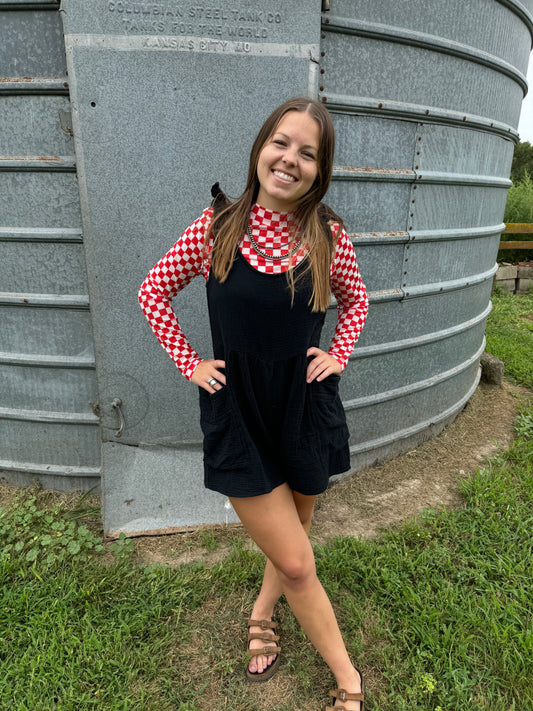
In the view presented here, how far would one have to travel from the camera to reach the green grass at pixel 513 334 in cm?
496

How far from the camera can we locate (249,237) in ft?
4.92

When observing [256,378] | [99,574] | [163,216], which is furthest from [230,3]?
[99,574]

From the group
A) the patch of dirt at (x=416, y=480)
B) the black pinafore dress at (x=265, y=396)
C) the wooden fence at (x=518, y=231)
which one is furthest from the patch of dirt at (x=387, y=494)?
the wooden fence at (x=518, y=231)

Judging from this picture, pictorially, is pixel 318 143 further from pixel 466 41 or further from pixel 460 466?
pixel 460 466

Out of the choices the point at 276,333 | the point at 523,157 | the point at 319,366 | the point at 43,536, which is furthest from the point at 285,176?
the point at 523,157

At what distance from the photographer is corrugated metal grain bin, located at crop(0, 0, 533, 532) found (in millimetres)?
2221

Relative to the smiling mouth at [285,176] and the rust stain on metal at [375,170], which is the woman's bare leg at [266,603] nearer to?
the smiling mouth at [285,176]

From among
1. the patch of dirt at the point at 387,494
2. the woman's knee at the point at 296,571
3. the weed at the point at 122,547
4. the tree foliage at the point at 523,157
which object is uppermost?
the tree foliage at the point at 523,157

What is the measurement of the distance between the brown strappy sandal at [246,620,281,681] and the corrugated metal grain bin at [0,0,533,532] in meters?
0.83

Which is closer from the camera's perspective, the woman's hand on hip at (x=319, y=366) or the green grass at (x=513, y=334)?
the woman's hand on hip at (x=319, y=366)

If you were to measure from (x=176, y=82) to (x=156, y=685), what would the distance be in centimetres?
249

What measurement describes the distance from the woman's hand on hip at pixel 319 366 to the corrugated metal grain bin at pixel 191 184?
113cm

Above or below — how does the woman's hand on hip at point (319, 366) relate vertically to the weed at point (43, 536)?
above

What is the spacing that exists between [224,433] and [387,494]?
73.1 inches
